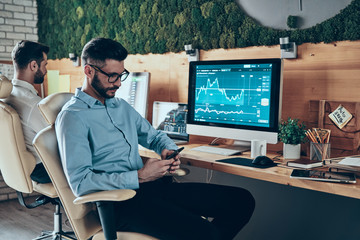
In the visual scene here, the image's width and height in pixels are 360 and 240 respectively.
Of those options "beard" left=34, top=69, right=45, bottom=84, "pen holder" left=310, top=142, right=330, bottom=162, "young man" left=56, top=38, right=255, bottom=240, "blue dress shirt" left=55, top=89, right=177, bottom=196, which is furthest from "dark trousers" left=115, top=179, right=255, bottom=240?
"beard" left=34, top=69, right=45, bottom=84

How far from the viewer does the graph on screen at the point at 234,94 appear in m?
2.31

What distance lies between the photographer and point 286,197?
101 inches

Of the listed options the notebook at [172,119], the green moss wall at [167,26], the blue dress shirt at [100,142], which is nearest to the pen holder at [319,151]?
the green moss wall at [167,26]

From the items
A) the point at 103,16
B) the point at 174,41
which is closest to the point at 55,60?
the point at 103,16

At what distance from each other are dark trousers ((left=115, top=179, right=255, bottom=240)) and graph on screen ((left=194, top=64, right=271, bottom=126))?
521mm

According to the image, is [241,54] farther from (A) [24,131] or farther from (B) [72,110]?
(A) [24,131]

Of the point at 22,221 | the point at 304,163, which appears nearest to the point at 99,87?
the point at 304,163

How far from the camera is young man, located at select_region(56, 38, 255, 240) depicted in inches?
67.9

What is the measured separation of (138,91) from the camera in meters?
3.23

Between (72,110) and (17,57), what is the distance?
133cm

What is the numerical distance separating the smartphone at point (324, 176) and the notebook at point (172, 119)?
3.55ft

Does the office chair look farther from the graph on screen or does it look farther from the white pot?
the white pot

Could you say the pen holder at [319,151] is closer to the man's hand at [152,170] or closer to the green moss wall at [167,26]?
the green moss wall at [167,26]

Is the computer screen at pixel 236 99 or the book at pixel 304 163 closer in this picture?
the book at pixel 304 163
